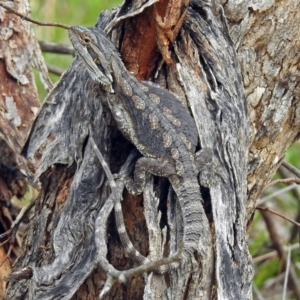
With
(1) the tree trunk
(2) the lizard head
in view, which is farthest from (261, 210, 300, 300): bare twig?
(2) the lizard head

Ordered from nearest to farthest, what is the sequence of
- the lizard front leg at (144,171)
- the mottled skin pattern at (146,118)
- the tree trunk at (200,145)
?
the tree trunk at (200,145), the lizard front leg at (144,171), the mottled skin pattern at (146,118)

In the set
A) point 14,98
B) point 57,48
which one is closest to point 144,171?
point 14,98

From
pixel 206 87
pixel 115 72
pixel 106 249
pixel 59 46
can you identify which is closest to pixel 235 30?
pixel 206 87

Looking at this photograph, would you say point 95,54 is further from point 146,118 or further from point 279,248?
point 279,248

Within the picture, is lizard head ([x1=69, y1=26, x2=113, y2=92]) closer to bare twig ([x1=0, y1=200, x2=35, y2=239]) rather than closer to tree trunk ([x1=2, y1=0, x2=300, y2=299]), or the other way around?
tree trunk ([x1=2, y1=0, x2=300, y2=299])

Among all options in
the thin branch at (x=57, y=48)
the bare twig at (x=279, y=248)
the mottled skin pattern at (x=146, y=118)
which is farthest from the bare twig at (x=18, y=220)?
the bare twig at (x=279, y=248)

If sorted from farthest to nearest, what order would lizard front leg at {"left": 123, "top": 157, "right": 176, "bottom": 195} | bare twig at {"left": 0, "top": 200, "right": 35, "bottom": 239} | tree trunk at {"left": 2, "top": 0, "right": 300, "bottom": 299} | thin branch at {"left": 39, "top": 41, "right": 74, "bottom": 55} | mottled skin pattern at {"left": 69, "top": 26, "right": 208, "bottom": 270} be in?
1. thin branch at {"left": 39, "top": 41, "right": 74, "bottom": 55}
2. bare twig at {"left": 0, "top": 200, "right": 35, "bottom": 239}
3. mottled skin pattern at {"left": 69, "top": 26, "right": 208, "bottom": 270}
4. lizard front leg at {"left": 123, "top": 157, "right": 176, "bottom": 195}
5. tree trunk at {"left": 2, "top": 0, "right": 300, "bottom": 299}

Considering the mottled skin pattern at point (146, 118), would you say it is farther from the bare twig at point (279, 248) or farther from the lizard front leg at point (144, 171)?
the bare twig at point (279, 248)
